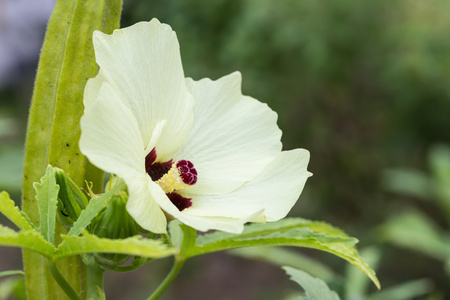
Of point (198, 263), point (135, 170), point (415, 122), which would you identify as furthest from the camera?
point (198, 263)

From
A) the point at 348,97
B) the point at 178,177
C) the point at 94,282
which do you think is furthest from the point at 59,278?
the point at 348,97

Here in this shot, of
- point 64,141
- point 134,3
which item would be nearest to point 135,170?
point 64,141

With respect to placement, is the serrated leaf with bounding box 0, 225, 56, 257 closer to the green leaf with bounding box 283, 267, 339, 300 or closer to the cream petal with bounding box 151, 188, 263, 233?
the cream petal with bounding box 151, 188, 263, 233

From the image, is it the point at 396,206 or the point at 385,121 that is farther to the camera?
the point at 396,206

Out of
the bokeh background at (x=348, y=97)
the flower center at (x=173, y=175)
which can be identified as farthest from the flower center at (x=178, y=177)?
the bokeh background at (x=348, y=97)

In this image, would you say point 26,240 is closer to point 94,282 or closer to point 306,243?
point 94,282

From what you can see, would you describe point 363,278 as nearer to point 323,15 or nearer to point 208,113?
point 208,113

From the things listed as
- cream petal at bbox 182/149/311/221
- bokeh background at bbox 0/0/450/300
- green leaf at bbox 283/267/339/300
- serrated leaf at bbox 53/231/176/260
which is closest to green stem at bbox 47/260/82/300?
serrated leaf at bbox 53/231/176/260
